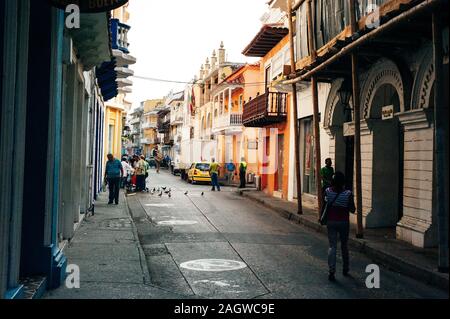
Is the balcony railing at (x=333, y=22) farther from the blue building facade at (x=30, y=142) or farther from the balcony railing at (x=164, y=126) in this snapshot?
the balcony railing at (x=164, y=126)

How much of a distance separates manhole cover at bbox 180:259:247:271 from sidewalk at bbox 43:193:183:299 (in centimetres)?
75

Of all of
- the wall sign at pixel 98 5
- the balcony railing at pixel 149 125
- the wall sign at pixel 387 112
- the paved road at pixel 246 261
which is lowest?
the paved road at pixel 246 261

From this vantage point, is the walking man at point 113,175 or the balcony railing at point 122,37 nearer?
the balcony railing at point 122,37

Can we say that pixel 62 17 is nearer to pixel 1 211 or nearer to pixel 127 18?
pixel 1 211

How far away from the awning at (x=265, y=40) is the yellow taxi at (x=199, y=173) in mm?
10084

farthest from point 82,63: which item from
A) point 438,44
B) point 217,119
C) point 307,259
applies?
point 217,119

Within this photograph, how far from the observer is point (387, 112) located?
1217cm

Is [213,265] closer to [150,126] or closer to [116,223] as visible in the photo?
[116,223]

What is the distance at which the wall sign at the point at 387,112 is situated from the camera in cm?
1198

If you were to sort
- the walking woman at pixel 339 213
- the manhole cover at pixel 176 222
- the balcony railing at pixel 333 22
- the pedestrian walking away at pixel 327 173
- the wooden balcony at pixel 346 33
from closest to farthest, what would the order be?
1. the walking woman at pixel 339 213
2. the wooden balcony at pixel 346 33
3. the balcony railing at pixel 333 22
4. the manhole cover at pixel 176 222
5. the pedestrian walking away at pixel 327 173

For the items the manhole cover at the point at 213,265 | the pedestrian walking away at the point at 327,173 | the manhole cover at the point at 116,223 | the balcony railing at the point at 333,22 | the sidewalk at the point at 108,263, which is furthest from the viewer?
the pedestrian walking away at the point at 327,173

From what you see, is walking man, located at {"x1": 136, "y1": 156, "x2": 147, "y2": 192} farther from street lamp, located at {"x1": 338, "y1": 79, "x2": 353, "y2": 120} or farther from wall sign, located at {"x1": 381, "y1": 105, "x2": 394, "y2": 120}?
wall sign, located at {"x1": 381, "y1": 105, "x2": 394, "y2": 120}

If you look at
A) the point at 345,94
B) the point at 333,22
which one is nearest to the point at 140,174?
the point at 345,94

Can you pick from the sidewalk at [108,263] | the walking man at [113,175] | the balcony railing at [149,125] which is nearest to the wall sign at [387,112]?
the sidewalk at [108,263]
